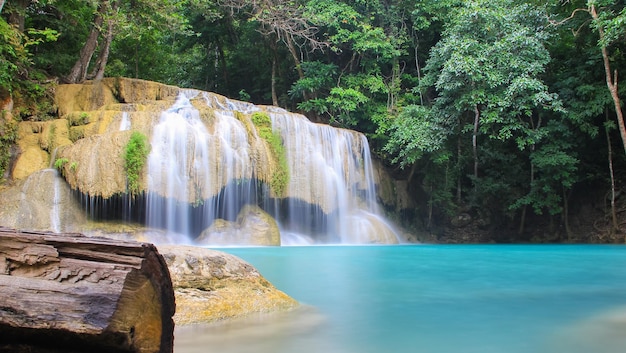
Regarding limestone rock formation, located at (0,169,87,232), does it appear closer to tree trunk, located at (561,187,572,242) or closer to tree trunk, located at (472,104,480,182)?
tree trunk, located at (472,104,480,182)

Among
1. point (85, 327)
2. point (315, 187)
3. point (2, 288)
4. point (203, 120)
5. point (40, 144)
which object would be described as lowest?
point (85, 327)

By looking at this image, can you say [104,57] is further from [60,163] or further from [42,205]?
[42,205]

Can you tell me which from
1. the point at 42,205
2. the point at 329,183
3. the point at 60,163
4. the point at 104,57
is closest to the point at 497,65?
the point at 329,183

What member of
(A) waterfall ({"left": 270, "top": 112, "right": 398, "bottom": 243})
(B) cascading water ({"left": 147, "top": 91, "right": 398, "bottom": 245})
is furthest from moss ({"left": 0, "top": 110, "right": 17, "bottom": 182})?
(A) waterfall ({"left": 270, "top": 112, "right": 398, "bottom": 243})

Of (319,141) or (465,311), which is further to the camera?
(319,141)

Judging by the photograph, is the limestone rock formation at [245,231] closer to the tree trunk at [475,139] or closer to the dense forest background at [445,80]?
the dense forest background at [445,80]

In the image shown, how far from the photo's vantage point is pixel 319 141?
1549 cm

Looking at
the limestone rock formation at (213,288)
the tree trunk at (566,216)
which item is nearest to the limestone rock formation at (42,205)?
the limestone rock formation at (213,288)

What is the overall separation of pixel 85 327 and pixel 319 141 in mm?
14123

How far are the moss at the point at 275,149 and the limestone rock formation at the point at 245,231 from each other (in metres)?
1.06

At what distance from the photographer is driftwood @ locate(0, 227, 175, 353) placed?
150 centimetres

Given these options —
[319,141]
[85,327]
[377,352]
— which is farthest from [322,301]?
[319,141]

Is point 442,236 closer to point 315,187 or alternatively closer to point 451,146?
point 451,146

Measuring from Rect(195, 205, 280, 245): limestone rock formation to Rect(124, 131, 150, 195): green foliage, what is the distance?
6.97ft
